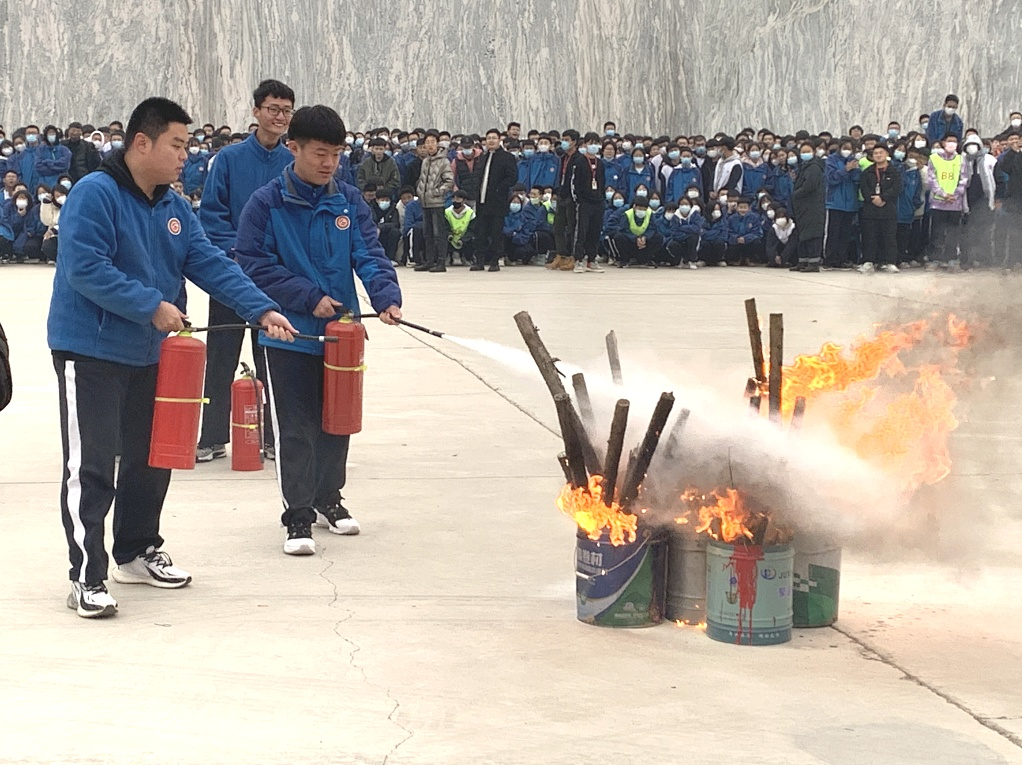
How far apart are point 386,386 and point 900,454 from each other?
6076 mm

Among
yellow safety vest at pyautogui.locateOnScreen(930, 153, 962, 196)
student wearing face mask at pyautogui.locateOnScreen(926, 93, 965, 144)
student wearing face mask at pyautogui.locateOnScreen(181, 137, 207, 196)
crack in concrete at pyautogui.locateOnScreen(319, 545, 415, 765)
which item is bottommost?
crack in concrete at pyautogui.locateOnScreen(319, 545, 415, 765)

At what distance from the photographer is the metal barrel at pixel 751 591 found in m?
4.68

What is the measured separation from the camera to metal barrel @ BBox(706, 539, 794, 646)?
4.68 meters

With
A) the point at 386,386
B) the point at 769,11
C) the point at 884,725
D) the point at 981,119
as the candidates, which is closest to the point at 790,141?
the point at 981,119

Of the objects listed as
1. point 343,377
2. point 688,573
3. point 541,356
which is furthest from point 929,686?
point 343,377

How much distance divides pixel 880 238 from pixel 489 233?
19.5ft

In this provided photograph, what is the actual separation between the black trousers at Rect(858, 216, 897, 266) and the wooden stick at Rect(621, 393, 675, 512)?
17953mm

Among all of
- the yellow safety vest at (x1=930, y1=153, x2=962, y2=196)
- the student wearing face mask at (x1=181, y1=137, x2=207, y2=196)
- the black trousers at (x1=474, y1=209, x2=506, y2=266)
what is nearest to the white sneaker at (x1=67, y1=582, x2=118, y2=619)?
the black trousers at (x1=474, y1=209, x2=506, y2=266)

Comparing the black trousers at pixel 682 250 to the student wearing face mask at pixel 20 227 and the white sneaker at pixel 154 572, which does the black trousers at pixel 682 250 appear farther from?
the white sneaker at pixel 154 572

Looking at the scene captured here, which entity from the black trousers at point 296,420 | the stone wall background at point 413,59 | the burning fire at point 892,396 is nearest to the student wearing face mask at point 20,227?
the stone wall background at point 413,59

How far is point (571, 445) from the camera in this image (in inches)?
194

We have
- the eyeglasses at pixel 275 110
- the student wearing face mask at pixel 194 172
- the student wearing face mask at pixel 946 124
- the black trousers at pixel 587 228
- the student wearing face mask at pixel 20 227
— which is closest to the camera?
the eyeglasses at pixel 275 110

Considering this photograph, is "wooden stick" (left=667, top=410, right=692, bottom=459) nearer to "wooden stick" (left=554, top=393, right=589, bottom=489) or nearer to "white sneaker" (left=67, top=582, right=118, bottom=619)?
"wooden stick" (left=554, top=393, right=589, bottom=489)

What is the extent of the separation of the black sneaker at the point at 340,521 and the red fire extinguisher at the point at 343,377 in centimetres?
51
